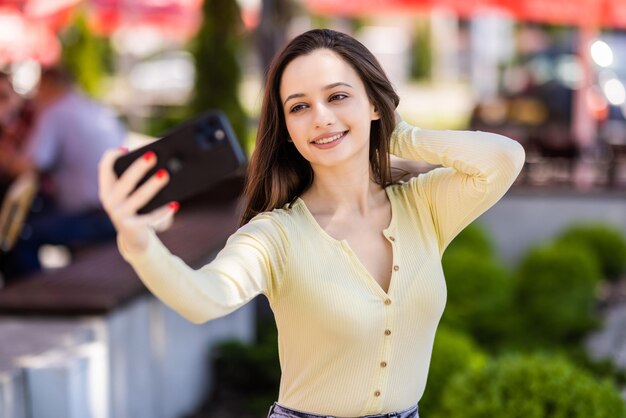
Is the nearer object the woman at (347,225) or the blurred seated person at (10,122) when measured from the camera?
the woman at (347,225)

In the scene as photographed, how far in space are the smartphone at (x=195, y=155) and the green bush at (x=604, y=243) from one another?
6404mm

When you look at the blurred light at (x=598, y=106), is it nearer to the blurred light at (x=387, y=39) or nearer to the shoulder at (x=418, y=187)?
the shoulder at (x=418, y=187)

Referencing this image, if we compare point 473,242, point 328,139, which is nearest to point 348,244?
point 328,139

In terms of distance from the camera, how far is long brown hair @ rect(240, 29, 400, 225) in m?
2.12

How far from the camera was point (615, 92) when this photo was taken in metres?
11.3

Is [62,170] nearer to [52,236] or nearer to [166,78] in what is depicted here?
[52,236]

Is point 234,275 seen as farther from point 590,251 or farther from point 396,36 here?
point 396,36

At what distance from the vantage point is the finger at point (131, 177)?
5.25 ft

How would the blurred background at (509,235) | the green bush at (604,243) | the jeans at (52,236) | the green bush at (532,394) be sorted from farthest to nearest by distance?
the green bush at (604,243), the jeans at (52,236), the blurred background at (509,235), the green bush at (532,394)

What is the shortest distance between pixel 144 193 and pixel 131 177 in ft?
0.11

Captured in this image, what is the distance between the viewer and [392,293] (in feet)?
6.63

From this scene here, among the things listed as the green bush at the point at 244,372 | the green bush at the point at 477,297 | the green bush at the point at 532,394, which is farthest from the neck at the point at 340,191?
the green bush at the point at 477,297

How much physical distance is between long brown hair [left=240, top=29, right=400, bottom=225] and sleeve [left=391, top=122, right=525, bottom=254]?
2.6 inches

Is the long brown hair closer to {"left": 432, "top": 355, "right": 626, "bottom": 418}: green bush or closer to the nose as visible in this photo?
the nose
